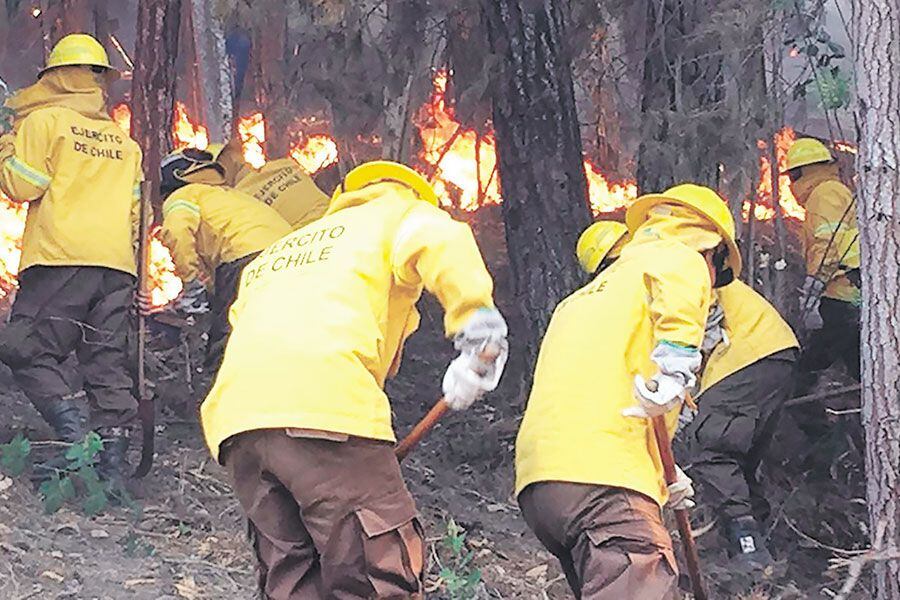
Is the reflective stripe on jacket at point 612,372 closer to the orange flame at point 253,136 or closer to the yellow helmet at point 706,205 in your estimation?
the yellow helmet at point 706,205

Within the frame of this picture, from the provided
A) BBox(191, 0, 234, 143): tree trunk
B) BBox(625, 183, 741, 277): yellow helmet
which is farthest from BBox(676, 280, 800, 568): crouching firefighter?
BBox(191, 0, 234, 143): tree trunk

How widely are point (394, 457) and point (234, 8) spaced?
17.3 feet

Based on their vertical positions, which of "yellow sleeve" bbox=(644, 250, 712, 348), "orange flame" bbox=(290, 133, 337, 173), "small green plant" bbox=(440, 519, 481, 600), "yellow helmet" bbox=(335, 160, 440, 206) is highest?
"yellow helmet" bbox=(335, 160, 440, 206)

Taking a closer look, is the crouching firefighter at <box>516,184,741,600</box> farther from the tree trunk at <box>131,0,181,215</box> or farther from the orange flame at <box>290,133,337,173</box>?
the orange flame at <box>290,133,337,173</box>

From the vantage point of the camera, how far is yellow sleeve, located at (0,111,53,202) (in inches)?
247

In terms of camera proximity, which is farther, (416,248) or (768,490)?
(768,490)

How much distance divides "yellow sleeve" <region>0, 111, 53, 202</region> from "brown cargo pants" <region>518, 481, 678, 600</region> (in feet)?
10.6

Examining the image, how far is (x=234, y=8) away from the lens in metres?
8.58

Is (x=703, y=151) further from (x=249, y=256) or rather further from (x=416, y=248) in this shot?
(x=416, y=248)

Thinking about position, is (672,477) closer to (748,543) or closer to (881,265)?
(881,265)

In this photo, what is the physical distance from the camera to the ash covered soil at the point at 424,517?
222 inches

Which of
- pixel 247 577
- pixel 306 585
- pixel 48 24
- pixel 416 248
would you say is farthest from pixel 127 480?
pixel 48 24

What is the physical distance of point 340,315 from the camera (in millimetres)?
3875

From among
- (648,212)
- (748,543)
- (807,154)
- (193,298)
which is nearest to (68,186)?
(193,298)
